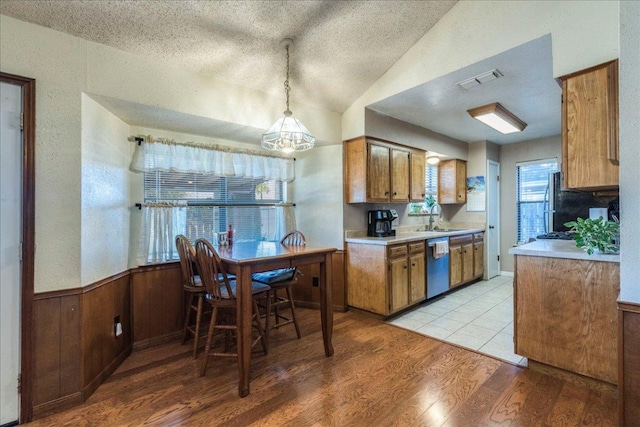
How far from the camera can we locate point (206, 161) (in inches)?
122

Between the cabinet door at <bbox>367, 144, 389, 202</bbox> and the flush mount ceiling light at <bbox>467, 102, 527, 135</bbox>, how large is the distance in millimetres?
1079

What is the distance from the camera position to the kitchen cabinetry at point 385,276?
3205 millimetres

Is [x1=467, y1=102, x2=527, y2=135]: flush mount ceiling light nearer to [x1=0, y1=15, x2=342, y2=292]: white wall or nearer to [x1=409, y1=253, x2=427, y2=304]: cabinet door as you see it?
[x1=409, y1=253, x2=427, y2=304]: cabinet door

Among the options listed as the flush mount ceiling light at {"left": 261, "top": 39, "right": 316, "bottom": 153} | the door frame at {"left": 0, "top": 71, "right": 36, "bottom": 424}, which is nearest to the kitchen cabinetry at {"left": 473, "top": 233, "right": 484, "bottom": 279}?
the flush mount ceiling light at {"left": 261, "top": 39, "right": 316, "bottom": 153}

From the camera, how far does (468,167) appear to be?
514 cm

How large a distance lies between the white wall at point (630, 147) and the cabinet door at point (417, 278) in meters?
2.05

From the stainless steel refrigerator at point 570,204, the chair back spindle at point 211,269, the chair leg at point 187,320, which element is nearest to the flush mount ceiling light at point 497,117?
the stainless steel refrigerator at point 570,204

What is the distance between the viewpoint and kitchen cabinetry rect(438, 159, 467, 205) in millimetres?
4918

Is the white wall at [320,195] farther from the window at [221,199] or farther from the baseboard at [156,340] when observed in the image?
the baseboard at [156,340]

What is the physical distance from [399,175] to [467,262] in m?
1.82

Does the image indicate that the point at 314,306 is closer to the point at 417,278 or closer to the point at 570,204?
the point at 417,278

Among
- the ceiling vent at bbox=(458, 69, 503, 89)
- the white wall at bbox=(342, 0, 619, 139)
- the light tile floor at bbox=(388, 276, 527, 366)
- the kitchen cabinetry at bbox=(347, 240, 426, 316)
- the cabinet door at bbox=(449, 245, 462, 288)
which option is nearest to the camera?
the white wall at bbox=(342, 0, 619, 139)

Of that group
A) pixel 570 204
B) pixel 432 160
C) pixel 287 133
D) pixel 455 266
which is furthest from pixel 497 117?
pixel 287 133

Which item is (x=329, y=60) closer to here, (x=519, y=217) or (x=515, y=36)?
(x=515, y=36)
